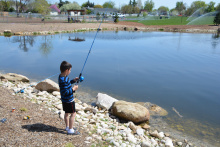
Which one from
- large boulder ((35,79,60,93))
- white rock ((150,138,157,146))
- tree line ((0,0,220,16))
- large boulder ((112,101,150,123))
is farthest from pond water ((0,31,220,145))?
tree line ((0,0,220,16))

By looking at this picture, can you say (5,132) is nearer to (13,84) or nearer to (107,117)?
(107,117)

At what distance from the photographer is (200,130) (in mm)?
6793

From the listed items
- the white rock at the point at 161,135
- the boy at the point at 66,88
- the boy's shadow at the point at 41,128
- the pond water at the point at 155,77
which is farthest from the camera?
the pond water at the point at 155,77

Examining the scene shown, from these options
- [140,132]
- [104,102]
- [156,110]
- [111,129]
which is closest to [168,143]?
[140,132]

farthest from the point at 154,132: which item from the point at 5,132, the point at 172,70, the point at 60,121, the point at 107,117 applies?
the point at 172,70

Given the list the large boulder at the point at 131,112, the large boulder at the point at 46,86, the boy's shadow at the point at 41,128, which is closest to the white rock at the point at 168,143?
the large boulder at the point at 131,112

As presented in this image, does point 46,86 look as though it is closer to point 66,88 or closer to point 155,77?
point 66,88

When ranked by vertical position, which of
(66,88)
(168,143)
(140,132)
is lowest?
(168,143)

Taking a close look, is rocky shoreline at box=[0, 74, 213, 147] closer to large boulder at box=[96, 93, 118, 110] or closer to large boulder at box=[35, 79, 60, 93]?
large boulder at box=[96, 93, 118, 110]

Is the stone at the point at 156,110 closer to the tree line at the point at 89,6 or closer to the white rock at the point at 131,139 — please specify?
the white rock at the point at 131,139

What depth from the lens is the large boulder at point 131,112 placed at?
6.96m

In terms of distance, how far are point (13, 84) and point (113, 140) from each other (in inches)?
242

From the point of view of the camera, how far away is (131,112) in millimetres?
7008

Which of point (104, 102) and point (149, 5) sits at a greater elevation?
point (149, 5)
